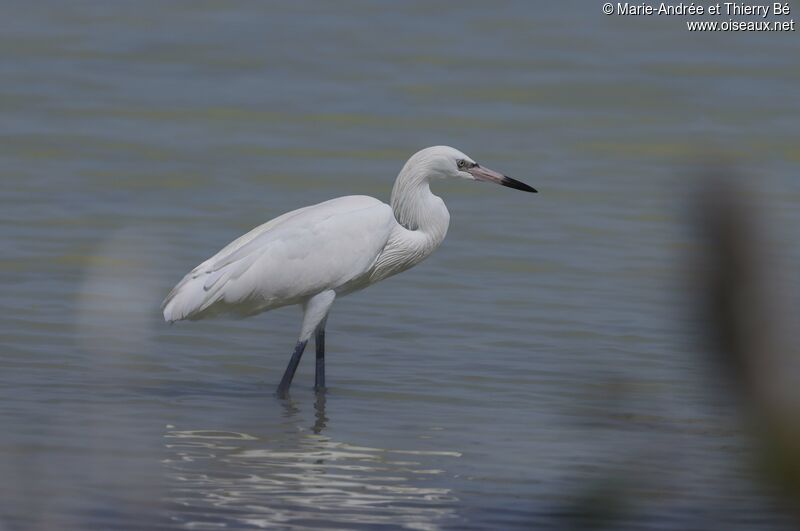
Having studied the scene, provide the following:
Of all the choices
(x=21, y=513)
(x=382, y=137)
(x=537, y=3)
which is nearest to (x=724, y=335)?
(x=21, y=513)

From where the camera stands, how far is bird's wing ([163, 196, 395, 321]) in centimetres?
718

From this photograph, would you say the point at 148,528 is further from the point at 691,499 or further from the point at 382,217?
the point at 382,217

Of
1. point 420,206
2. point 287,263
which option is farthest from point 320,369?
point 420,206

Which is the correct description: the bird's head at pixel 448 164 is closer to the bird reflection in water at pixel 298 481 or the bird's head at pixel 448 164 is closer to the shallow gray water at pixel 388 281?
the shallow gray water at pixel 388 281

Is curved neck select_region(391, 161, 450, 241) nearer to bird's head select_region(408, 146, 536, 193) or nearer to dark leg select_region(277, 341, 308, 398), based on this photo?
bird's head select_region(408, 146, 536, 193)

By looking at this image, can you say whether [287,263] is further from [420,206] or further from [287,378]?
[420,206]

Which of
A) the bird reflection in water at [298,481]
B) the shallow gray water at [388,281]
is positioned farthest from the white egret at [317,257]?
the bird reflection in water at [298,481]

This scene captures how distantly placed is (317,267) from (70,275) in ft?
11.7

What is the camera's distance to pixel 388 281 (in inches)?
410

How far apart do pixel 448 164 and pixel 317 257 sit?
3.24 feet

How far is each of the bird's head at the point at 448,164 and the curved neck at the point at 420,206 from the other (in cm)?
5

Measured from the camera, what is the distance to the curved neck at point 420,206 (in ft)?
25.9

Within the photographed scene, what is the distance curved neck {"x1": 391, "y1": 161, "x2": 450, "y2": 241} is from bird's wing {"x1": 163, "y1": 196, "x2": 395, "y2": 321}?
29 cm

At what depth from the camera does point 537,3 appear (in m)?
26.3
